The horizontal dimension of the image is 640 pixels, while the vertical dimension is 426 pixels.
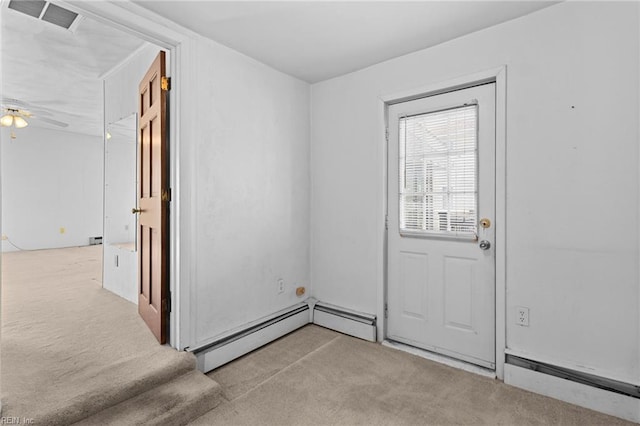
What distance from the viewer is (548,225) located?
2156 mm

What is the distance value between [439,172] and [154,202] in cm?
224

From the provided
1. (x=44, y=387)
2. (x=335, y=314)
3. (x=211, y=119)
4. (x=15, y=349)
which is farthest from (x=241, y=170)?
(x=15, y=349)

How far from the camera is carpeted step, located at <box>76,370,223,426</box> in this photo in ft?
5.87

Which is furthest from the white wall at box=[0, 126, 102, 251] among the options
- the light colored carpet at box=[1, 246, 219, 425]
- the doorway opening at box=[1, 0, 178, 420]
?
the light colored carpet at box=[1, 246, 219, 425]

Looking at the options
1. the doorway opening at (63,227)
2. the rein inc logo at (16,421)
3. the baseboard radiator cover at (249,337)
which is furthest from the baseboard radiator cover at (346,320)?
the rein inc logo at (16,421)

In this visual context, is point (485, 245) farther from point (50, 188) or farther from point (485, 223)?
point (50, 188)

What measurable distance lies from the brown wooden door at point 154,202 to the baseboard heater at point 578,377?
251cm

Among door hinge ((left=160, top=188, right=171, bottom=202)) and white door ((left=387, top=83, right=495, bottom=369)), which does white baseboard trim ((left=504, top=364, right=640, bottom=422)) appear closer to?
white door ((left=387, top=83, right=495, bottom=369))

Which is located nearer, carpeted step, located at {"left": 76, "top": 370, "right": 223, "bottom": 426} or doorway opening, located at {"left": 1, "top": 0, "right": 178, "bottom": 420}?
carpeted step, located at {"left": 76, "top": 370, "right": 223, "bottom": 426}

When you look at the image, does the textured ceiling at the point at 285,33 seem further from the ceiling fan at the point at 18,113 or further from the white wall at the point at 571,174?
the ceiling fan at the point at 18,113

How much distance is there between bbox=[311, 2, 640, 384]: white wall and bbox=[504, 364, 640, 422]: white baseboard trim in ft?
0.36

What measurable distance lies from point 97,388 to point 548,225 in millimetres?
2892

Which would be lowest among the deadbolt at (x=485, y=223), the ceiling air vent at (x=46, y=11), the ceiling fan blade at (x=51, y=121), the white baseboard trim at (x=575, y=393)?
the white baseboard trim at (x=575, y=393)

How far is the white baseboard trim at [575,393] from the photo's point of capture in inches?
74.3
